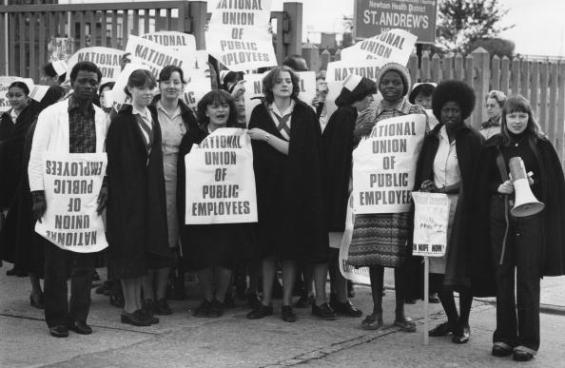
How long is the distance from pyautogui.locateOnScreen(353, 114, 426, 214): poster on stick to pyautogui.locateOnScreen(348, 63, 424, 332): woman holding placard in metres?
0.10

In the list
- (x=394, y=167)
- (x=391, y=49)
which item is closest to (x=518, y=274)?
(x=394, y=167)

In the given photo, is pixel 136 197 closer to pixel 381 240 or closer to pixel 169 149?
pixel 169 149

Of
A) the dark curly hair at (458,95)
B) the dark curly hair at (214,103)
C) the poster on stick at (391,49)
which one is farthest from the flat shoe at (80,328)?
the poster on stick at (391,49)

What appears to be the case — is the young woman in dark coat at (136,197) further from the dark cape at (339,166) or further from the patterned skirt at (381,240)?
the patterned skirt at (381,240)

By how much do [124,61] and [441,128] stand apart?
3643 millimetres

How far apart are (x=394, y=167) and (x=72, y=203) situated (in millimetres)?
2517

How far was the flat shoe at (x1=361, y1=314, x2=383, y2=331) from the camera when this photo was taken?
838 centimetres

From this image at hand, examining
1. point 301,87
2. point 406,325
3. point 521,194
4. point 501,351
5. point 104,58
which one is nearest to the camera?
point 521,194

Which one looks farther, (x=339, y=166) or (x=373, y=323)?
(x=339, y=166)

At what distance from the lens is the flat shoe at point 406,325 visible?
835cm

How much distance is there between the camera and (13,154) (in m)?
9.89

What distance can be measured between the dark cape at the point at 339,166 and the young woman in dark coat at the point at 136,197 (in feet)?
4.64

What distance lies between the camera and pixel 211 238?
8773 mm

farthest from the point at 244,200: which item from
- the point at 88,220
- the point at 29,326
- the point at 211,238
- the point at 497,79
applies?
the point at 497,79
